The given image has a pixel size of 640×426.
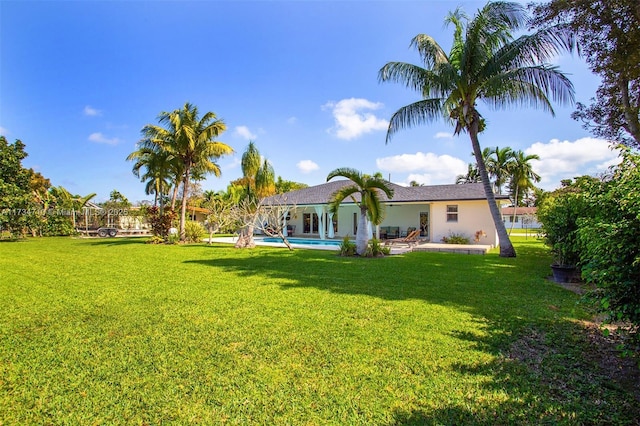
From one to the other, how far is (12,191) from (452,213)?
92.9 ft

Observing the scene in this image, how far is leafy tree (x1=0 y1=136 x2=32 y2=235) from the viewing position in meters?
20.4

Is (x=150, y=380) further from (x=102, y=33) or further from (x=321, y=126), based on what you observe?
(x=321, y=126)

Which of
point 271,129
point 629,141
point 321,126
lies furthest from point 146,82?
point 629,141

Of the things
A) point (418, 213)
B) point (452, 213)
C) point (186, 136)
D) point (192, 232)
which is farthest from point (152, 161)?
point (452, 213)

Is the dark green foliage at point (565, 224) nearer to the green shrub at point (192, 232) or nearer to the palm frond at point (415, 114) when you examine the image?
the palm frond at point (415, 114)

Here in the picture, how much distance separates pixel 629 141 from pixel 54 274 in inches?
841

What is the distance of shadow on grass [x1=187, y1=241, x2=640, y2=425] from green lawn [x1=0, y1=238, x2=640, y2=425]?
0.07ft

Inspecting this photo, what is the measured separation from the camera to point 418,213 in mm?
24422

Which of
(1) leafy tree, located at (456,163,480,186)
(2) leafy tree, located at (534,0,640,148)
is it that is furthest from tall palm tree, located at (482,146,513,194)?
(2) leafy tree, located at (534,0,640,148)

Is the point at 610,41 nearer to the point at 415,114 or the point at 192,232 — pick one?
the point at 415,114

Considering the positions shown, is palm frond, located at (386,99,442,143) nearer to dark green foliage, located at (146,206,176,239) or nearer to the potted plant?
the potted plant

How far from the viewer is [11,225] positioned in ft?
71.6

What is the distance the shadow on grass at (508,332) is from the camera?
8.91 ft

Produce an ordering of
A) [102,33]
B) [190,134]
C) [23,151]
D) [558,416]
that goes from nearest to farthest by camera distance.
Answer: [558,416] < [102,33] < [190,134] < [23,151]
